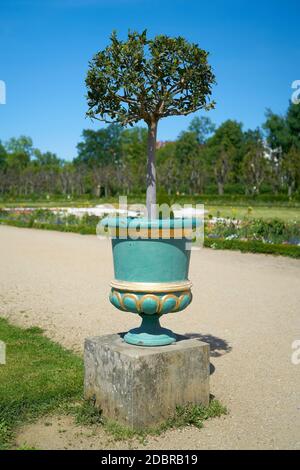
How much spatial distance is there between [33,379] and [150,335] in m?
1.16

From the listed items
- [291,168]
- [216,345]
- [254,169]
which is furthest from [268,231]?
[254,169]

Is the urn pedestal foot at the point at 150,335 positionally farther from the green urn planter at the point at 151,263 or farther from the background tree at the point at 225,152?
the background tree at the point at 225,152

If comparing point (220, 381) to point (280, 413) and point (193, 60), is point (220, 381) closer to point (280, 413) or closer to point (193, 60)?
point (280, 413)

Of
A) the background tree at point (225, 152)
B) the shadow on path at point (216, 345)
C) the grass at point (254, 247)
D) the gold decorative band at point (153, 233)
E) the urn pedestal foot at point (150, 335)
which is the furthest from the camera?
the background tree at point (225, 152)

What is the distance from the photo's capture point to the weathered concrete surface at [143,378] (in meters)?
3.61

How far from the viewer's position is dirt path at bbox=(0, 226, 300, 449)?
11.7 feet

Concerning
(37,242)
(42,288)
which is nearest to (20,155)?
(37,242)

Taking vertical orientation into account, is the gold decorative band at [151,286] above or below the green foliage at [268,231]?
above

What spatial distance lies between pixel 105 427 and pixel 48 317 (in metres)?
3.39

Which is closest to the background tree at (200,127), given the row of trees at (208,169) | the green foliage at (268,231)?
the row of trees at (208,169)

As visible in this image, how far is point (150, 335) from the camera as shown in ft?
13.0

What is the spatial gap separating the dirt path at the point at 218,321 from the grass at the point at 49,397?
0.11 metres

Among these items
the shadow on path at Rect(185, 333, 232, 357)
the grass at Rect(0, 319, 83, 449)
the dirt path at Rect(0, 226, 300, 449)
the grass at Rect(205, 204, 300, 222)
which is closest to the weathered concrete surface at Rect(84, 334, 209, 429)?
the dirt path at Rect(0, 226, 300, 449)

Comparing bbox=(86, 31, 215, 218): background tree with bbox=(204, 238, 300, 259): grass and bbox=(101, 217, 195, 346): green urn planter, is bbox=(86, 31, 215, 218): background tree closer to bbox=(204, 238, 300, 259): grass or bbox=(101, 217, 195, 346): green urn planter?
bbox=(101, 217, 195, 346): green urn planter
